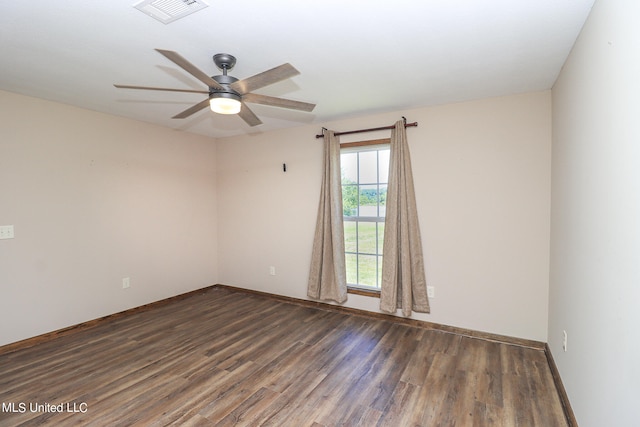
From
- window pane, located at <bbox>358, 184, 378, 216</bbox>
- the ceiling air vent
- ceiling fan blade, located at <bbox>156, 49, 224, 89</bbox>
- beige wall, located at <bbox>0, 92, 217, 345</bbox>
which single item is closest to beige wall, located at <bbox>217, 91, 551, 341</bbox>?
window pane, located at <bbox>358, 184, 378, 216</bbox>

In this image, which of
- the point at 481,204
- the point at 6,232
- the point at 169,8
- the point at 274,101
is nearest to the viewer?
the point at 169,8

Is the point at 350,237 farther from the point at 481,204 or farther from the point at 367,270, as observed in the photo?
the point at 481,204

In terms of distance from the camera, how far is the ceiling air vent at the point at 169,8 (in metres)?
1.54

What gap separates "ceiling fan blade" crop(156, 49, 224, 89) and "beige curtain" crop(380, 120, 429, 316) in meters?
2.09

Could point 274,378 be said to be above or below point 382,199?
below

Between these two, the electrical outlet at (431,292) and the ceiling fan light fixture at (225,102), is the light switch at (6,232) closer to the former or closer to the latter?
the ceiling fan light fixture at (225,102)

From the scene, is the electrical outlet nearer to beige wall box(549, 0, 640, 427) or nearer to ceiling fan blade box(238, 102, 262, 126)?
beige wall box(549, 0, 640, 427)

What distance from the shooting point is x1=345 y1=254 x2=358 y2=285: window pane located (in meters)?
3.90

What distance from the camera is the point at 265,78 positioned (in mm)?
1775

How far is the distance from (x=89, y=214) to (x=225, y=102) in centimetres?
249

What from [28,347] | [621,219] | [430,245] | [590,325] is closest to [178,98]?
[28,347]

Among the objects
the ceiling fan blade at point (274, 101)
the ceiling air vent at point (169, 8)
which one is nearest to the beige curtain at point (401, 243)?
the ceiling fan blade at point (274, 101)

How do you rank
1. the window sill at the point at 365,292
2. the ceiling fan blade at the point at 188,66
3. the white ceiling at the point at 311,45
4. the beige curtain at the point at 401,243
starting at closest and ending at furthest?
the ceiling fan blade at the point at 188,66 → the white ceiling at the point at 311,45 → the beige curtain at the point at 401,243 → the window sill at the point at 365,292

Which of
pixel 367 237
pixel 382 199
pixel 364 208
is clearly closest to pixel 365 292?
pixel 367 237
